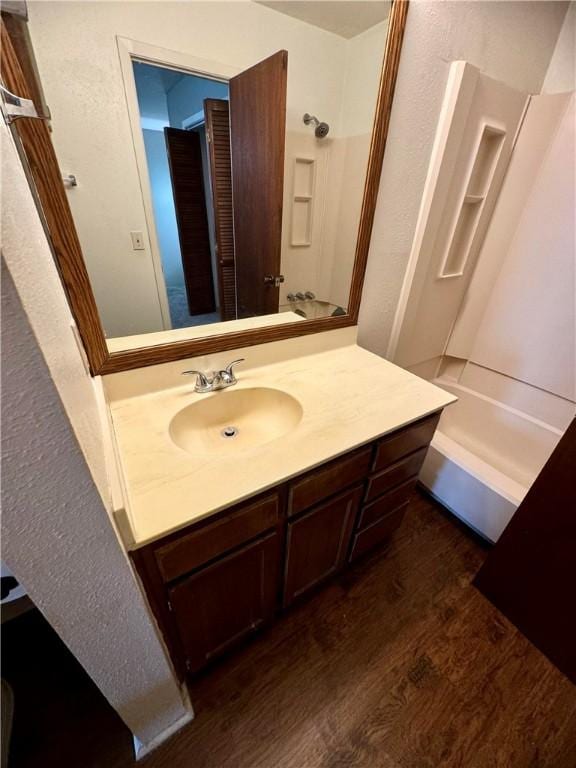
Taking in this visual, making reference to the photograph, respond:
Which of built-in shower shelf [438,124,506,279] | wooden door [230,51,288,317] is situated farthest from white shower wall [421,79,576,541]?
wooden door [230,51,288,317]

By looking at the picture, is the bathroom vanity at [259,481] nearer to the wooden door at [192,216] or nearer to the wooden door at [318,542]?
the wooden door at [318,542]

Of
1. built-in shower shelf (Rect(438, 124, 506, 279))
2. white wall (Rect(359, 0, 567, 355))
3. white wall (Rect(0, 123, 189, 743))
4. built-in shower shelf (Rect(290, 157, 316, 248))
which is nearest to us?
white wall (Rect(0, 123, 189, 743))

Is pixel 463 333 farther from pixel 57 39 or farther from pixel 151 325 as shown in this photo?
pixel 57 39

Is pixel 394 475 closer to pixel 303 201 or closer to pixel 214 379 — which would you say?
pixel 214 379

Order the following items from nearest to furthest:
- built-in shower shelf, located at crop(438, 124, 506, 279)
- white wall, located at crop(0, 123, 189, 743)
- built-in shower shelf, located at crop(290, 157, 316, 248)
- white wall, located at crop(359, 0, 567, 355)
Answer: white wall, located at crop(0, 123, 189, 743), white wall, located at crop(359, 0, 567, 355), built-in shower shelf, located at crop(290, 157, 316, 248), built-in shower shelf, located at crop(438, 124, 506, 279)

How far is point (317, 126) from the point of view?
105 cm

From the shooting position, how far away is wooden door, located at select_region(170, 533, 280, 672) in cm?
77

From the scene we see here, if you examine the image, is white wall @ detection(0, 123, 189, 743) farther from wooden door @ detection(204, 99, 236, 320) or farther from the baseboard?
wooden door @ detection(204, 99, 236, 320)

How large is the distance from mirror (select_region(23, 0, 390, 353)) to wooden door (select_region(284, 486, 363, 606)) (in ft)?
2.23

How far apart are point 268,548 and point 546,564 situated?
981mm

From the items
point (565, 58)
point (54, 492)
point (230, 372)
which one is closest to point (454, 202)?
point (565, 58)

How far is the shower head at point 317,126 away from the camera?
1.03 m

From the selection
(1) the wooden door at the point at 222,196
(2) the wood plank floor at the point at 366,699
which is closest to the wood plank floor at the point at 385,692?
(2) the wood plank floor at the point at 366,699

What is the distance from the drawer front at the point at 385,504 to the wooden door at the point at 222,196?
2.78 ft
